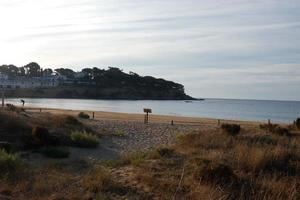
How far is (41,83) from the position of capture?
196 meters

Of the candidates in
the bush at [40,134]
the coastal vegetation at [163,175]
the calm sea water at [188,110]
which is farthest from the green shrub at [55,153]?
the calm sea water at [188,110]

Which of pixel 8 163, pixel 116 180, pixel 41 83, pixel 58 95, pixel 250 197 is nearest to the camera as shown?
pixel 250 197

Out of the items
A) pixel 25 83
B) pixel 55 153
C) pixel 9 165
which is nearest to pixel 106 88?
pixel 25 83

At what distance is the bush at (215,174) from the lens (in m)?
10.3

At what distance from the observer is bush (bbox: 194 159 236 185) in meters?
10.3

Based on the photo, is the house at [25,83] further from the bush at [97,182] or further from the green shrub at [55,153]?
the bush at [97,182]

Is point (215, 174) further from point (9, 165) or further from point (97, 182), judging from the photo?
point (9, 165)

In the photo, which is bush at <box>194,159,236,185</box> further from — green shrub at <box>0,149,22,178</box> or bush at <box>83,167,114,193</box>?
green shrub at <box>0,149,22,178</box>

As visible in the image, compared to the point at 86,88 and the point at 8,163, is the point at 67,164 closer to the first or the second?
the point at 8,163

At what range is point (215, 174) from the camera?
10.4 m

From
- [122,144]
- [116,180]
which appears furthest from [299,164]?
[122,144]

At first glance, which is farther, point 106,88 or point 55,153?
point 106,88

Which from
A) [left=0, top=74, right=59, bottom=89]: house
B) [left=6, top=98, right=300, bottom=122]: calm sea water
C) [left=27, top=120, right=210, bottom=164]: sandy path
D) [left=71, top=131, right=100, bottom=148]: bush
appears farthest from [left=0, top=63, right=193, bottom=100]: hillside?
[left=71, top=131, right=100, bottom=148]: bush

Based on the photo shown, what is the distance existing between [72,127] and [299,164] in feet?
48.2
